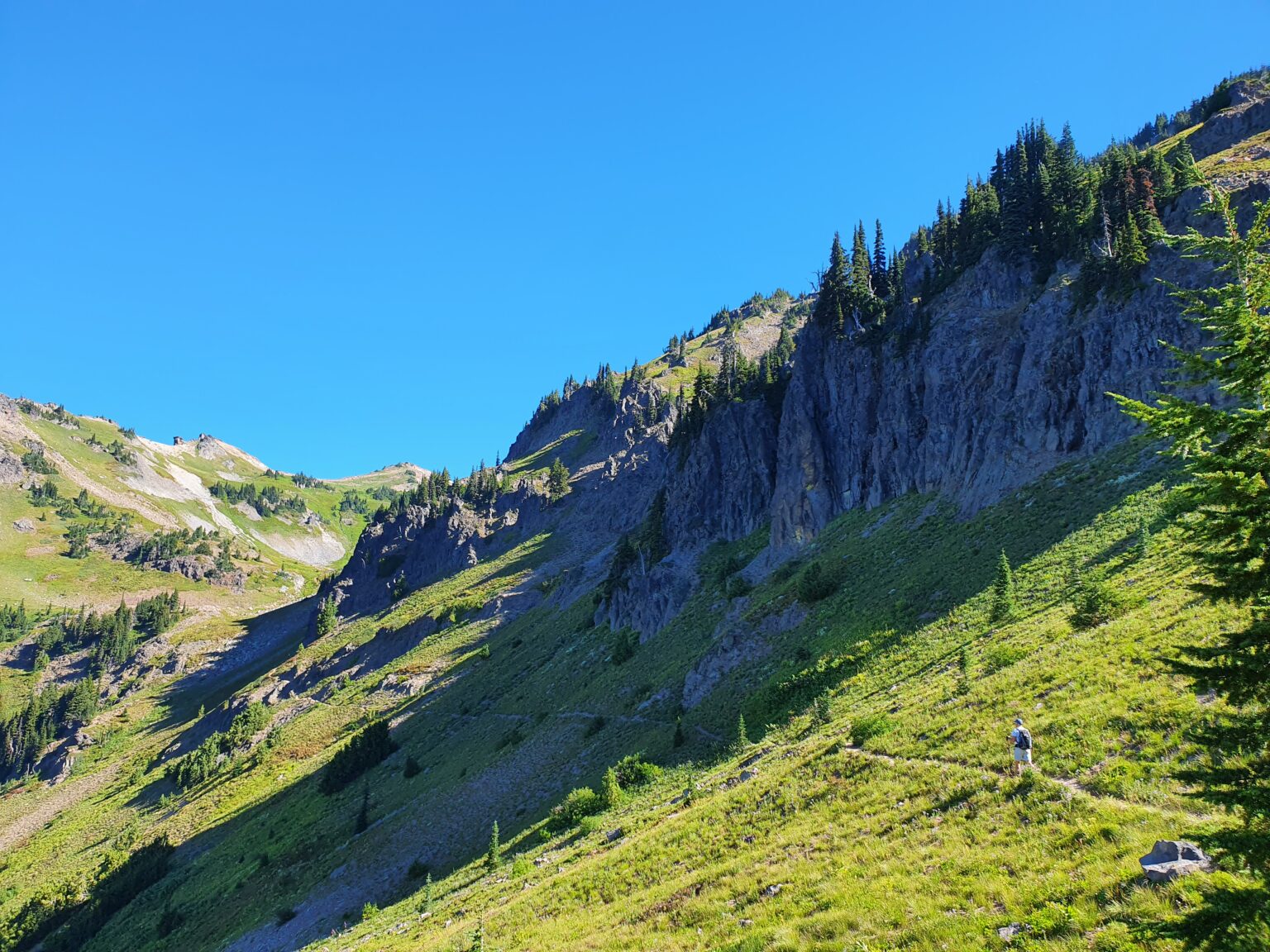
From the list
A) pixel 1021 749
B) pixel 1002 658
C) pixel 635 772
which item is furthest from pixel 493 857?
pixel 1021 749

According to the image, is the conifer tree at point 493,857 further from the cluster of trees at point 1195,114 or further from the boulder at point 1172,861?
the cluster of trees at point 1195,114

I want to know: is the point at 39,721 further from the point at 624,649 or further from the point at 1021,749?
the point at 1021,749

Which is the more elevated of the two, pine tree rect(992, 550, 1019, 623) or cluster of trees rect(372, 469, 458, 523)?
cluster of trees rect(372, 469, 458, 523)

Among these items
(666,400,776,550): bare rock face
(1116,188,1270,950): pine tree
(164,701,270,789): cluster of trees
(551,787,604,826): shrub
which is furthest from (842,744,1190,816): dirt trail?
(164,701,270,789): cluster of trees

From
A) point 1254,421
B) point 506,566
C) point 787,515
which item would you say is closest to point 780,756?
point 1254,421

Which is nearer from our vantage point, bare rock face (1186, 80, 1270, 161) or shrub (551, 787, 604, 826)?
shrub (551, 787, 604, 826)

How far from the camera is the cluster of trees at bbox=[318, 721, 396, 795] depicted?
2891 inches

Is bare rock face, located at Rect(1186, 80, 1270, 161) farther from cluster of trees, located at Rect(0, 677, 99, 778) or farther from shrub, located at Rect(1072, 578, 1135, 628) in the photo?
cluster of trees, located at Rect(0, 677, 99, 778)

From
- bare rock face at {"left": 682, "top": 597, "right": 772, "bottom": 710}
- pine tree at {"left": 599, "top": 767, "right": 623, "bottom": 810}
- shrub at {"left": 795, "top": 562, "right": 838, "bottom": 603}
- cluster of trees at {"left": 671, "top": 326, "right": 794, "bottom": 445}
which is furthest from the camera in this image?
cluster of trees at {"left": 671, "top": 326, "right": 794, "bottom": 445}

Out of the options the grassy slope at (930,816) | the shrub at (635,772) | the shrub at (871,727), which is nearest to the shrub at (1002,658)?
the grassy slope at (930,816)

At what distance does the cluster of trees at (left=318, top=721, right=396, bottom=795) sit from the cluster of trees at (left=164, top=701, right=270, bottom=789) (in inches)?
1447

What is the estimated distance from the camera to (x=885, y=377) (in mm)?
71188

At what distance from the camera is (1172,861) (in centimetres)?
1177

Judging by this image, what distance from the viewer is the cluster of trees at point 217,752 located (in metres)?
101
